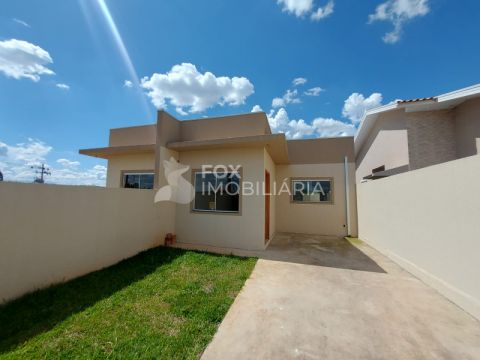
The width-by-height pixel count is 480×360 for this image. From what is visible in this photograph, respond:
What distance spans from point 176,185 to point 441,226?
6921mm

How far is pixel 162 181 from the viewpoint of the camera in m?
6.44

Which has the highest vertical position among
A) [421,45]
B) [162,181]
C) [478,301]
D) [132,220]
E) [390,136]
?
[421,45]

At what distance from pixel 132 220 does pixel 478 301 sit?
6855 millimetres

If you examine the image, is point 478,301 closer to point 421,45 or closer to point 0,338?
point 0,338

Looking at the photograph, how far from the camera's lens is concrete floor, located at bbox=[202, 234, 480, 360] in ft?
7.14

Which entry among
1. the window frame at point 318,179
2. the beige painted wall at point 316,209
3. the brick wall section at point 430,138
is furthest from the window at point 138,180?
the brick wall section at point 430,138

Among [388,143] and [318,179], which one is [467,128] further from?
[318,179]

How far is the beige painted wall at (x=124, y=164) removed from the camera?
7.30m

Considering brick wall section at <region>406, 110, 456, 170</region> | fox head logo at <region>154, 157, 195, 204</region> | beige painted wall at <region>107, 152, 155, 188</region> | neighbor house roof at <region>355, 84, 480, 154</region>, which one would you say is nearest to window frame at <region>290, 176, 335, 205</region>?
brick wall section at <region>406, 110, 456, 170</region>

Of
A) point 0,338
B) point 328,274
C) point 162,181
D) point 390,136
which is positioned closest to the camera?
point 0,338

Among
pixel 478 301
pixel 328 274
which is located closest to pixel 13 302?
pixel 328 274

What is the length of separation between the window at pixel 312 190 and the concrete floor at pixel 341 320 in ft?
15.1

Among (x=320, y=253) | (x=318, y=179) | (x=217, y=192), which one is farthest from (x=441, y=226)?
(x=318, y=179)

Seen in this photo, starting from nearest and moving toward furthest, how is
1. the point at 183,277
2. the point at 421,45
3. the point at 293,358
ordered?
the point at 293,358, the point at 183,277, the point at 421,45
